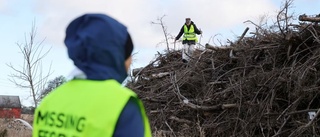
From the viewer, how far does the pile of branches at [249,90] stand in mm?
9953

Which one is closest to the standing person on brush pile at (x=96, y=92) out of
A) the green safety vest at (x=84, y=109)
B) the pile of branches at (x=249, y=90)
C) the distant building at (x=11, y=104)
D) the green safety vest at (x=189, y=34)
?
the green safety vest at (x=84, y=109)

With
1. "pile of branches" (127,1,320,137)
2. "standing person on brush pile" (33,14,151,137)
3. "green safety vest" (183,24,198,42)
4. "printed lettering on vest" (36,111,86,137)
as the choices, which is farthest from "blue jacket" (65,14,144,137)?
"green safety vest" (183,24,198,42)

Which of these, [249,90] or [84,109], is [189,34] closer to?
[249,90]

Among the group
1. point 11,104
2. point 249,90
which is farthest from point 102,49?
point 11,104

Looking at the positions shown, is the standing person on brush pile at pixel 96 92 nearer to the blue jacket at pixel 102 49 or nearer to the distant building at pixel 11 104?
the blue jacket at pixel 102 49

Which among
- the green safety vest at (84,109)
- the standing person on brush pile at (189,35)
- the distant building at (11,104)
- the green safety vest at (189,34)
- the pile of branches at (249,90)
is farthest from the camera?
the distant building at (11,104)

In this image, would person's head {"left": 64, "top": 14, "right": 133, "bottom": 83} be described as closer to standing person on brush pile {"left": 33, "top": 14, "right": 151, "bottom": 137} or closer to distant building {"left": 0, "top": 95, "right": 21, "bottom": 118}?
standing person on brush pile {"left": 33, "top": 14, "right": 151, "bottom": 137}

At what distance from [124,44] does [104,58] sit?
90mm

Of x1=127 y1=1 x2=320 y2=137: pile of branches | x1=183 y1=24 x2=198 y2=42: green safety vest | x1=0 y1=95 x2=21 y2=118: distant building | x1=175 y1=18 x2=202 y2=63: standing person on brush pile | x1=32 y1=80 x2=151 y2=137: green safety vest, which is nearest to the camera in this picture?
x1=32 y1=80 x2=151 y2=137: green safety vest

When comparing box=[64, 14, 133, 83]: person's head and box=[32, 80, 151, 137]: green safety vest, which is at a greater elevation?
box=[64, 14, 133, 83]: person's head

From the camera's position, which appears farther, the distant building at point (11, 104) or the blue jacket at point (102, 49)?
the distant building at point (11, 104)

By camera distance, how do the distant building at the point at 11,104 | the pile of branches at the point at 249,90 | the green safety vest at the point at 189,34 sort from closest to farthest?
the pile of branches at the point at 249,90 < the green safety vest at the point at 189,34 < the distant building at the point at 11,104

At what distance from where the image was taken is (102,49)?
6.00 feet

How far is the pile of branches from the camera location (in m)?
9.95
